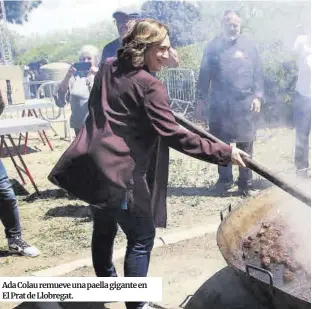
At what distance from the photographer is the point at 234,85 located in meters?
3.33

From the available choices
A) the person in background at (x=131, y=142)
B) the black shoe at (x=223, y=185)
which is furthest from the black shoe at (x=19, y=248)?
the black shoe at (x=223, y=185)

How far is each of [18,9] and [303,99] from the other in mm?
2285

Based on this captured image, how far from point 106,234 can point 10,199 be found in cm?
84

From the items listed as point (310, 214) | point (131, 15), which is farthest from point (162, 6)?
point (310, 214)

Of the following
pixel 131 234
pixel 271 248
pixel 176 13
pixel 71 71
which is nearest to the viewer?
pixel 131 234

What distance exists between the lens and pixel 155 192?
5.77 feet

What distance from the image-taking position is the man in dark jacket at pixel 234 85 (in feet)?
10.8

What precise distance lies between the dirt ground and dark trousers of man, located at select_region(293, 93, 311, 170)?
232mm

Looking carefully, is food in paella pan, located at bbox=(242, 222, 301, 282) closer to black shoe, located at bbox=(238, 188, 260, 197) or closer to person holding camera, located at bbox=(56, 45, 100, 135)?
black shoe, located at bbox=(238, 188, 260, 197)

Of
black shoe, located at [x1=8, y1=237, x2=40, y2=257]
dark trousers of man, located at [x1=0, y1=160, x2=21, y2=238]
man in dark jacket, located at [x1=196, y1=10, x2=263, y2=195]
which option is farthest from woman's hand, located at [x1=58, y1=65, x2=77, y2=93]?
black shoe, located at [x1=8, y1=237, x2=40, y2=257]

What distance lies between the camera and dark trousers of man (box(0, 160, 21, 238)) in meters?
2.44

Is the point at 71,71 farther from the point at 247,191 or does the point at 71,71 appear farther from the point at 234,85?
the point at 247,191

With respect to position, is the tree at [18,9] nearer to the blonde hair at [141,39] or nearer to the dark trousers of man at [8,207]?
the dark trousers of man at [8,207]

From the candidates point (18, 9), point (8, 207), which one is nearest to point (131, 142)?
point (8, 207)
